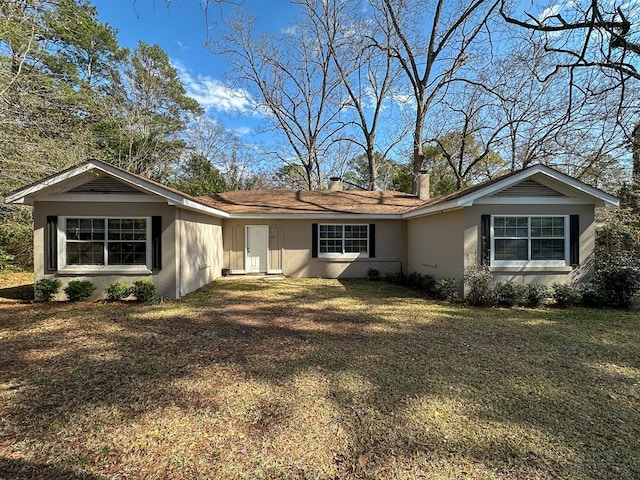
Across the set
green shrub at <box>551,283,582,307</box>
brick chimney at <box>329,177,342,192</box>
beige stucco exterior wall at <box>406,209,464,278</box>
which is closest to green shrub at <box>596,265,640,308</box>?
green shrub at <box>551,283,582,307</box>

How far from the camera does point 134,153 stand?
69.0 ft

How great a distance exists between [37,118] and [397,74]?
1980cm

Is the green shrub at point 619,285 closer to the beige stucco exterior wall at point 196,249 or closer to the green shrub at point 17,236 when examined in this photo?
the beige stucco exterior wall at point 196,249

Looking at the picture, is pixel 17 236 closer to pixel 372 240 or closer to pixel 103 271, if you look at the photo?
pixel 103 271

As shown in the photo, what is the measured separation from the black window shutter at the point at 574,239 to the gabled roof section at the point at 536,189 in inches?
24.2

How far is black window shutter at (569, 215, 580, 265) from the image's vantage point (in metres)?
8.56

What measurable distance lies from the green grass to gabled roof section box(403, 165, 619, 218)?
131 inches

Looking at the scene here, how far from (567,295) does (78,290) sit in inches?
475

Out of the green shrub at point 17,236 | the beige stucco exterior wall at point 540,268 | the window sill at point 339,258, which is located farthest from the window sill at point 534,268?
the green shrub at point 17,236

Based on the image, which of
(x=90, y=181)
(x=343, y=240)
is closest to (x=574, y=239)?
(x=343, y=240)

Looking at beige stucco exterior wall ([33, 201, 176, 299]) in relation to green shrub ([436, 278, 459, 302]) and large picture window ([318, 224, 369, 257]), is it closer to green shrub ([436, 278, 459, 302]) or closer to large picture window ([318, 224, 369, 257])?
large picture window ([318, 224, 369, 257])

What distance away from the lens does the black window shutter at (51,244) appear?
8062 millimetres

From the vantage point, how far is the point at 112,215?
824 cm

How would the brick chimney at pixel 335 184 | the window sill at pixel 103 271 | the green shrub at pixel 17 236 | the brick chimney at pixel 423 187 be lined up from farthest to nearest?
1. the brick chimney at pixel 335 184
2. the brick chimney at pixel 423 187
3. the green shrub at pixel 17 236
4. the window sill at pixel 103 271
